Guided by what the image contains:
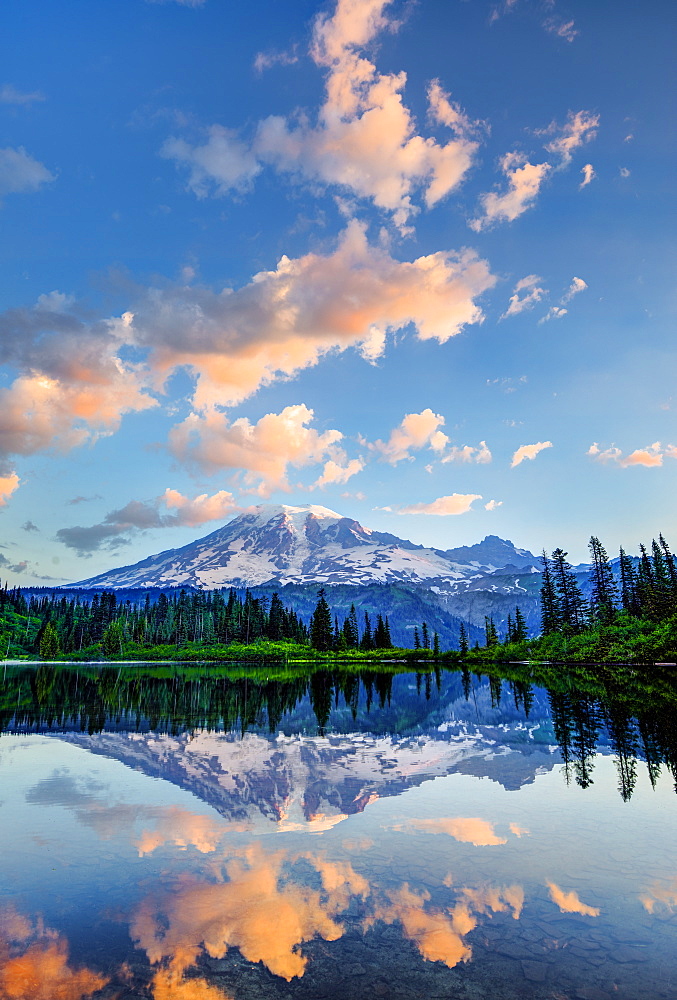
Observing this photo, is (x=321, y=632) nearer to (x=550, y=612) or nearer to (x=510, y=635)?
(x=510, y=635)

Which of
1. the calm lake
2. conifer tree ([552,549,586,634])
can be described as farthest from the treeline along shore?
the calm lake

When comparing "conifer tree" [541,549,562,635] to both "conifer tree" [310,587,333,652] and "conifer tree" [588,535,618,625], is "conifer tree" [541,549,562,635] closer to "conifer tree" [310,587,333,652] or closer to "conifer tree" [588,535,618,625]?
"conifer tree" [588,535,618,625]

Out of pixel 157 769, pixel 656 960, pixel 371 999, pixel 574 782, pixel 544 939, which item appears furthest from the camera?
pixel 157 769

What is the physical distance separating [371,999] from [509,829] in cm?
753

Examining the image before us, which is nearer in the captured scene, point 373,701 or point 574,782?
point 574,782

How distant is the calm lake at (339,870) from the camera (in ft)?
24.3

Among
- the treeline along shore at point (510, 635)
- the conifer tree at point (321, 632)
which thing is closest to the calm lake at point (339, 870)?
the treeline along shore at point (510, 635)

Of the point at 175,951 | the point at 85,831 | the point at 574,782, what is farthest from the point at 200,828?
the point at 574,782

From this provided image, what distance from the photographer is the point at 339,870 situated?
1077 cm

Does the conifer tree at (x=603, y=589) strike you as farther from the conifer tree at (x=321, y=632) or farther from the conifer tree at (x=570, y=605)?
the conifer tree at (x=321, y=632)

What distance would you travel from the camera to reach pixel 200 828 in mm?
13141

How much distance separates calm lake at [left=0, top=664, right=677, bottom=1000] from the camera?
7.39 meters

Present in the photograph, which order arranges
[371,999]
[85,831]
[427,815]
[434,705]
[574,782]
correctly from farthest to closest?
1. [434,705]
2. [574,782]
3. [427,815]
4. [85,831]
5. [371,999]

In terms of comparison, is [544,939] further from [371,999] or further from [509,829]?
[509,829]
